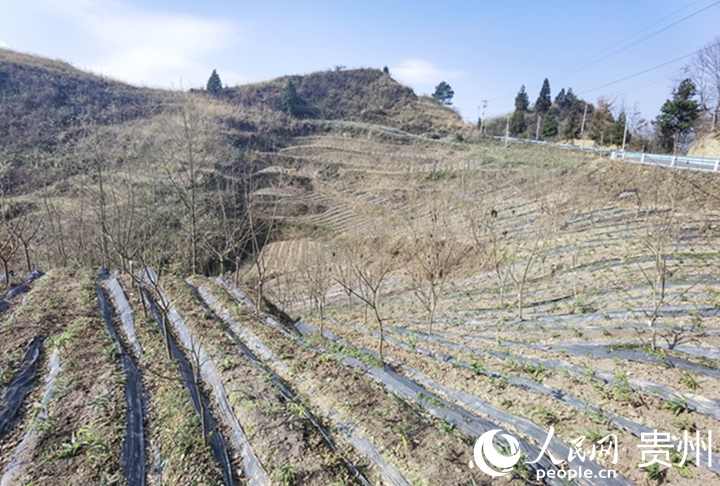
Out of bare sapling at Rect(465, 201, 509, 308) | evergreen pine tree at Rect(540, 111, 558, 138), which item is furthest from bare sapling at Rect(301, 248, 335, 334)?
evergreen pine tree at Rect(540, 111, 558, 138)

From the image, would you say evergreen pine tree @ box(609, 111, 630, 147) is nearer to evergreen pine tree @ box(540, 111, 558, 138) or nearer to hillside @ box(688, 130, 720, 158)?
hillside @ box(688, 130, 720, 158)

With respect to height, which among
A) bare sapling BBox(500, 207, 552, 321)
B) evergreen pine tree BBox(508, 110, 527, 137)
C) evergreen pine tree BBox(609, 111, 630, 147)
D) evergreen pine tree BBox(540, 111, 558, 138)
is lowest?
bare sapling BBox(500, 207, 552, 321)

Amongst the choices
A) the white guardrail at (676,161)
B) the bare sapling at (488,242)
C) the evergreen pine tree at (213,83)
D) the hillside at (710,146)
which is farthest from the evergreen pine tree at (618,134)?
the evergreen pine tree at (213,83)

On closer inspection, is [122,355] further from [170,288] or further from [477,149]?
[477,149]

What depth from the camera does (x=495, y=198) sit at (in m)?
15.2

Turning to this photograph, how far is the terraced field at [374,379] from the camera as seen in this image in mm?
2746

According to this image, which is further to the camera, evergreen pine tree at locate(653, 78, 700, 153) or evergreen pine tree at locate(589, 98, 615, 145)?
evergreen pine tree at locate(589, 98, 615, 145)

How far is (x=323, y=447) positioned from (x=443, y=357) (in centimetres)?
244
